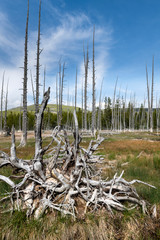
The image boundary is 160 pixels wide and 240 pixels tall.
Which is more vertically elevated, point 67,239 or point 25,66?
point 25,66

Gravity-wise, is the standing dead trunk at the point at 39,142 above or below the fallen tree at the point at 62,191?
above

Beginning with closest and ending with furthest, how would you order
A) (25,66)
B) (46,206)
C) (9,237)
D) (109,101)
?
1. (9,237)
2. (46,206)
3. (25,66)
4. (109,101)

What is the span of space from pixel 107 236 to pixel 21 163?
2820 millimetres

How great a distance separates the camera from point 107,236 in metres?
3.23

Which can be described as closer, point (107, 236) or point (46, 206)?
point (107, 236)

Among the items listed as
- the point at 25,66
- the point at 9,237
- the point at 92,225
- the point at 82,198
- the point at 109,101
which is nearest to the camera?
the point at 9,237

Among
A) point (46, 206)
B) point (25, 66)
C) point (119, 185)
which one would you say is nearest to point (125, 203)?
point (119, 185)

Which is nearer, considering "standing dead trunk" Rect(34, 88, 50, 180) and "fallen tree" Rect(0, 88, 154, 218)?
"fallen tree" Rect(0, 88, 154, 218)

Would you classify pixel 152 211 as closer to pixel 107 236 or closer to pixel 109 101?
pixel 107 236

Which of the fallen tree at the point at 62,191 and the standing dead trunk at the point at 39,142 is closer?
the fallen tree at the point at 62,191

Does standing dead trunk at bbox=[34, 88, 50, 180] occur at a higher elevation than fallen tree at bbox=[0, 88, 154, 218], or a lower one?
higher

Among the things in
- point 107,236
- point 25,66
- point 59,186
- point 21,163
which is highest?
point 25,66

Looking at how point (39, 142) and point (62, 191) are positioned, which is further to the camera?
point (39, 142)

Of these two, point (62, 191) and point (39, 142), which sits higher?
point (39, 142)
